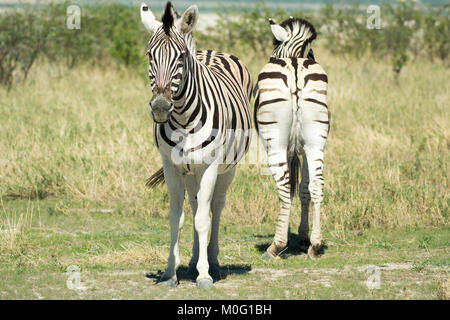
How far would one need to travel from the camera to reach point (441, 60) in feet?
61.3

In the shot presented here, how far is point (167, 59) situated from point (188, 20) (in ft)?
1.62

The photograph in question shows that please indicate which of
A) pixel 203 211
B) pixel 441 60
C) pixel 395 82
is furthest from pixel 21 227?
pixel 441 60

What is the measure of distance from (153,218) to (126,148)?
5.76 feet

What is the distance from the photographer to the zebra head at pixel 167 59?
467cm

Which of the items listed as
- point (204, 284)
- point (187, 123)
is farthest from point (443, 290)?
point (187, 123)

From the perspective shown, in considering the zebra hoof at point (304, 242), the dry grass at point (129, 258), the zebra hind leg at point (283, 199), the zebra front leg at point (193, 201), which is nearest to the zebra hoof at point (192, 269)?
the zebra front leg at point (193, 201)

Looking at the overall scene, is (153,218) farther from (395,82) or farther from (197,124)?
(395,82)

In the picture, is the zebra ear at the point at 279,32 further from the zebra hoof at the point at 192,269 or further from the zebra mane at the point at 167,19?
the zebra hoof at the point at 192,269

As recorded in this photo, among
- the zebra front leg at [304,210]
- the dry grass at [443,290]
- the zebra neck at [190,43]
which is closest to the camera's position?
the dry grass at [443,290]

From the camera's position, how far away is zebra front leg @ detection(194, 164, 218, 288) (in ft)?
17.3

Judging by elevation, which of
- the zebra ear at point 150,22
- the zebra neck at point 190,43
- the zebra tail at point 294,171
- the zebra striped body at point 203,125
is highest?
the zebra ear at point 150,22

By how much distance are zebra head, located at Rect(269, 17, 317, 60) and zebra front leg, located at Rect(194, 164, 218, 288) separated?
2.24m

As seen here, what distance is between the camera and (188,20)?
514cm

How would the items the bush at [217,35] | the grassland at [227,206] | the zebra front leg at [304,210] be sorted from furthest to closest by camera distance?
the bush at [217,35] → the zebra front leg at [304,210] → the grassland at [227,206]
